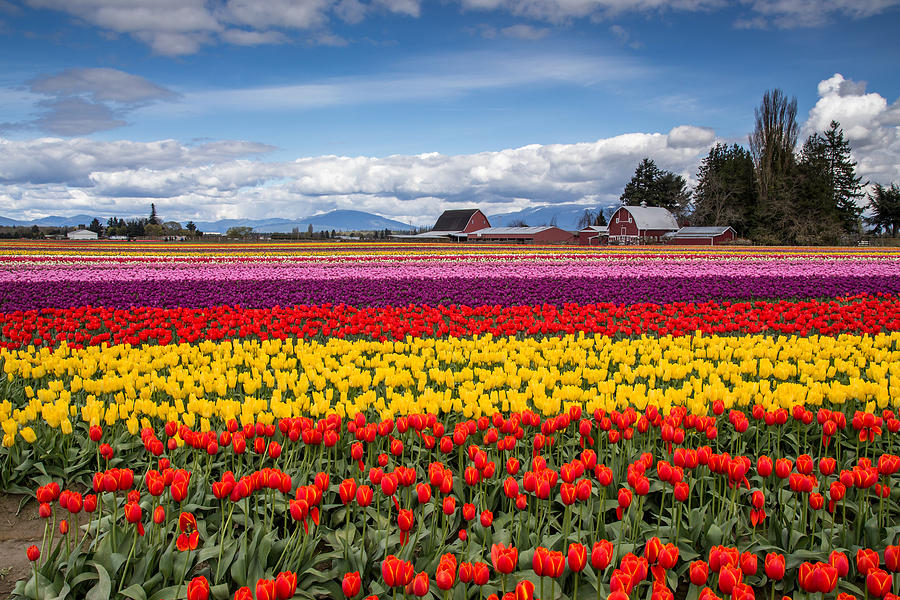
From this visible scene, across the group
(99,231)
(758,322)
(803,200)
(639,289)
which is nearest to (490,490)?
(758,322)

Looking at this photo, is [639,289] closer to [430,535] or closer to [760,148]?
[430,535]

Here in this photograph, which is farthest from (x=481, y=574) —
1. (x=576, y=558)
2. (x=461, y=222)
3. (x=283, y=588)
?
(x=461, y=222)

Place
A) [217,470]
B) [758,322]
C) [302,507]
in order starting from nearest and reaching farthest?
[302,507], [217,470], [758,322]

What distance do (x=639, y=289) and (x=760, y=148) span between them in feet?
226

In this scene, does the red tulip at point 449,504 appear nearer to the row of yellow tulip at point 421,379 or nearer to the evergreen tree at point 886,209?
the row of yellow tulip at point 421,379

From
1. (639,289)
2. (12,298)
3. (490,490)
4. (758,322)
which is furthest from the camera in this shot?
(639,289)

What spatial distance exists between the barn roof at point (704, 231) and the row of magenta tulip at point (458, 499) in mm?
70970

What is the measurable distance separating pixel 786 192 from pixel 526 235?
101 ft

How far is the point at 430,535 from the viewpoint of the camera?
3518 millimetres

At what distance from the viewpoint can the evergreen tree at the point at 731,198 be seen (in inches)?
2908

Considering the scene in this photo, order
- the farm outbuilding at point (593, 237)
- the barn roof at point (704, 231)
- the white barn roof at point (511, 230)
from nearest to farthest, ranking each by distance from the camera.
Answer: the barn roof at point (704, 231), the farm outbuilding at point (593, 237), the white barn roof at point (511, 230)

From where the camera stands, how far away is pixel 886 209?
248 feet

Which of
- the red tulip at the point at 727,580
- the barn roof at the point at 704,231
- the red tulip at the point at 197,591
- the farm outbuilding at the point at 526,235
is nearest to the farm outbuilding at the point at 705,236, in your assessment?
the barn roof at the point at 704,231

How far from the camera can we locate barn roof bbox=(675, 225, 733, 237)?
70.6m
